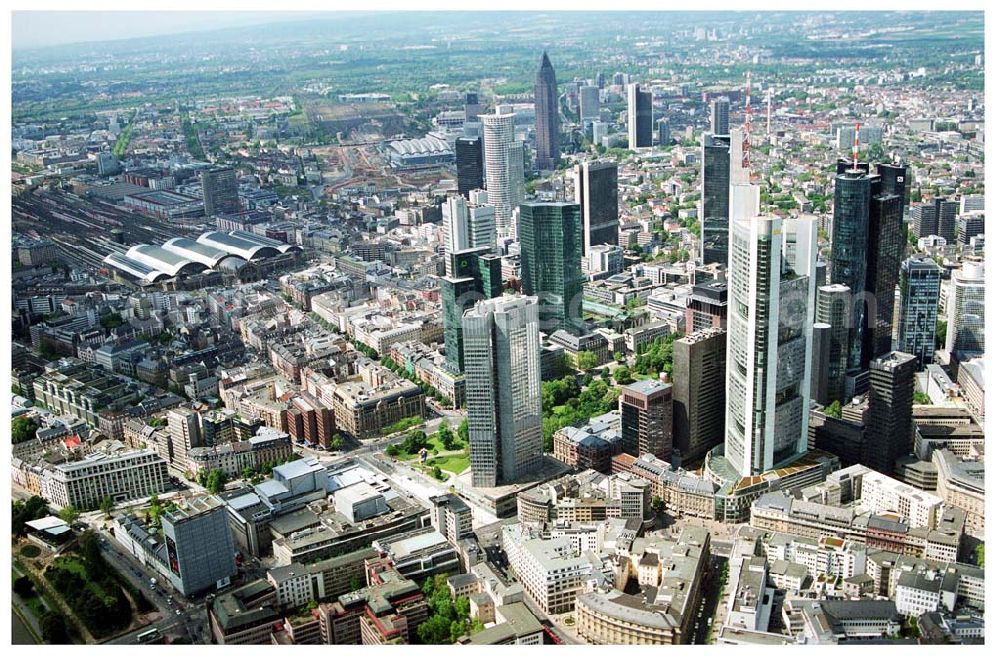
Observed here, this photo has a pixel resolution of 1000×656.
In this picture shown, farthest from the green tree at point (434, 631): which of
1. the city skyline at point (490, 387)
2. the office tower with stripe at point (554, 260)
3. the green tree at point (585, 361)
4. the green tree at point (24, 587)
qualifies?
the office tower with stripe at point (554, 260)

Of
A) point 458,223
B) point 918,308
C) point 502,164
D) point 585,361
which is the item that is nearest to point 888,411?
point 918,308

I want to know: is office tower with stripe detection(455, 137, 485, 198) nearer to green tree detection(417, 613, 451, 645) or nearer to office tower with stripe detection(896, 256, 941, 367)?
office tower with stripe detection(896, 256, 941, 367)

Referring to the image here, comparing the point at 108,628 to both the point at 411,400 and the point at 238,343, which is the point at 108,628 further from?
the point at 238,343

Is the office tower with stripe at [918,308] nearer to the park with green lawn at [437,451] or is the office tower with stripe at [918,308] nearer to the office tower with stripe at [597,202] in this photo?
the park with green lawn at [437,451]

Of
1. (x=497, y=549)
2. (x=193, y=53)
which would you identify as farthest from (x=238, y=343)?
(x=193, y=53)

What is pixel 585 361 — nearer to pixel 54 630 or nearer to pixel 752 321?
pixel 752 321
